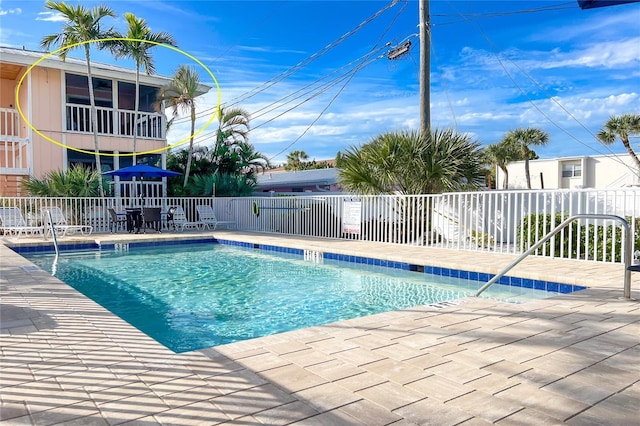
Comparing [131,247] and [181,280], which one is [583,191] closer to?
[181,280]

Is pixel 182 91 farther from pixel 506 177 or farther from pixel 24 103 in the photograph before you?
pixel 506 177

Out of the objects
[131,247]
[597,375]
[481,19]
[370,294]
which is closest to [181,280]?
[370,294]

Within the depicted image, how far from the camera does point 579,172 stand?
32.4m

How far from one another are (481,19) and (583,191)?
9.73 m

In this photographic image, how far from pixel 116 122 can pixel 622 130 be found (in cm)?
2858

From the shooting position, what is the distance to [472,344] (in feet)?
11.1

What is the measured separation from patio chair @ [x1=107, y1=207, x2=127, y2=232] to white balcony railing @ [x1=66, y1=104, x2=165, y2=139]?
3.38 m

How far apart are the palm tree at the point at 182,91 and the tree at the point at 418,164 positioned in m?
8.57

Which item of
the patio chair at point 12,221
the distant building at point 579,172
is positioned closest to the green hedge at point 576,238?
the patio chair at point 12,221

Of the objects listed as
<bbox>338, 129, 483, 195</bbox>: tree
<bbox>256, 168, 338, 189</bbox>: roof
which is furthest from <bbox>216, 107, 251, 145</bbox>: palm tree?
<bbox>338, 129, 483, 195</bbox>: tree

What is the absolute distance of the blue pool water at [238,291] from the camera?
17.4ft

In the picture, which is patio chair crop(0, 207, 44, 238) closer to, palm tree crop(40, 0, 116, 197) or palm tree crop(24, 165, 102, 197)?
palm tree crop(24, 165, 102, 197)

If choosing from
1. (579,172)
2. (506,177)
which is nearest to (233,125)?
(506,177)

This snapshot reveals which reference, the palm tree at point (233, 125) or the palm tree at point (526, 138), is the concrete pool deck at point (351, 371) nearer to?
the palm tree at point (233, 125)
